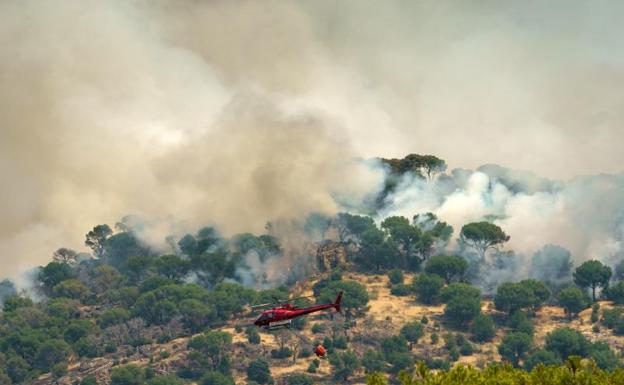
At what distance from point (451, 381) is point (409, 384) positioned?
5282 mm

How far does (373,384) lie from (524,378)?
19592 mm

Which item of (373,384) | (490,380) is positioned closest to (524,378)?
(490,380)

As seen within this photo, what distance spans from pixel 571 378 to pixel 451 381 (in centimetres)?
1548

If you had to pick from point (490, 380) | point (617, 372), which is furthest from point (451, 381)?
point (617, 372)

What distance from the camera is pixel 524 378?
19875cm

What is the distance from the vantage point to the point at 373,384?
640ft

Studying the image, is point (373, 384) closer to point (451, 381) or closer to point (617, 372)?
point (451, 381)

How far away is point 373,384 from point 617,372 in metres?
31.5

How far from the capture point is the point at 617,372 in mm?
199500

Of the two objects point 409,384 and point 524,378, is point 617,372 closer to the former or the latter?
point 524,378

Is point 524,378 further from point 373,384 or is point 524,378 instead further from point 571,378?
point 373,384

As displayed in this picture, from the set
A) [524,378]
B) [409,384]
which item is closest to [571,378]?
[524,378]

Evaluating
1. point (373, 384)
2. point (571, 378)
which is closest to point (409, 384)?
point (373, 384)

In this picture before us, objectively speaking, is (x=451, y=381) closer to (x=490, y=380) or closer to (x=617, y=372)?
(x=490, y=380)
